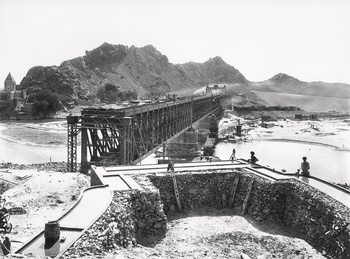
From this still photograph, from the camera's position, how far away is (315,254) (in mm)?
16812

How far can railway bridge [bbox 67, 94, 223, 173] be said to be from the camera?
3256 centimetres

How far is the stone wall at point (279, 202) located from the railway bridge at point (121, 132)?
9.99m

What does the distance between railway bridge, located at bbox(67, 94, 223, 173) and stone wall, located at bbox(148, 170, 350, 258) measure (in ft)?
32.8

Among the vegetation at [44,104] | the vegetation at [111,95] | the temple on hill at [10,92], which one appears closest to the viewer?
the vegetation at [44,104]

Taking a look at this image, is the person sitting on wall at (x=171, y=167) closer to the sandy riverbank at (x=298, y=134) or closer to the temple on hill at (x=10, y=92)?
the sandy riverbank at (x=298, y=134)

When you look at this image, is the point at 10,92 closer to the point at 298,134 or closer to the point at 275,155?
the point at 298,134

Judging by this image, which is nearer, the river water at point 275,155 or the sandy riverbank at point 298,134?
the river water at point 275,155

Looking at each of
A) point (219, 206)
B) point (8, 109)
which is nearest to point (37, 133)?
point (8, 109)

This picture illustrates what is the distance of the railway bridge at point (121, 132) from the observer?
32.6m

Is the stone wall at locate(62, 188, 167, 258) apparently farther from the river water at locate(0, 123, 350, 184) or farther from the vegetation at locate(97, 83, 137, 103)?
the vegetation at locate(97, 83, 137, 103)

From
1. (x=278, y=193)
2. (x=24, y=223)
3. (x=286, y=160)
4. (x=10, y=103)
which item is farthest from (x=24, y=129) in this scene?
(x=278, y=193)

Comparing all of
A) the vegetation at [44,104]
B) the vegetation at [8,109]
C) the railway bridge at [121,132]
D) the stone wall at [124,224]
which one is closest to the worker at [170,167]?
the stone wall at [124,224]

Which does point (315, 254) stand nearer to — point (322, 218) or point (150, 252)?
point (322, 218)

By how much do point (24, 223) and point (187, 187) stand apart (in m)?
10.6
